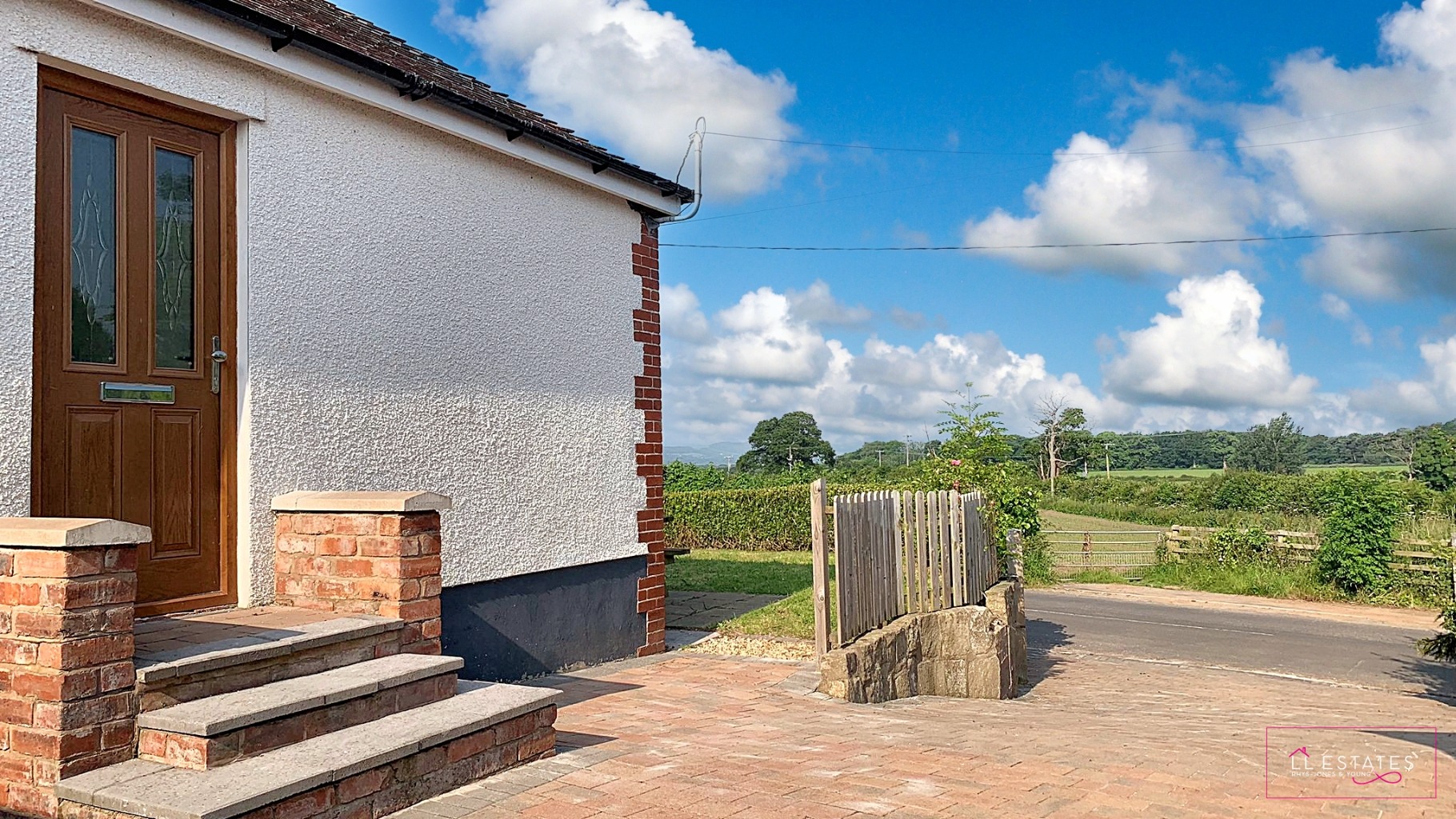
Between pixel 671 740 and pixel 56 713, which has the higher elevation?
pixel 56 713

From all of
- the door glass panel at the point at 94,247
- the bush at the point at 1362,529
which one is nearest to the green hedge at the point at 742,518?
the bush at the point at 1362,529

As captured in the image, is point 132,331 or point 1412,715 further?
point 1412,715

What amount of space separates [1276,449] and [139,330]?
224 ft

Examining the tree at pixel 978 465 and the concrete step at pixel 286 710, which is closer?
the concrete step at pixel 286 710

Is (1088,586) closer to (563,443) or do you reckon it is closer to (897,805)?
(563,443)

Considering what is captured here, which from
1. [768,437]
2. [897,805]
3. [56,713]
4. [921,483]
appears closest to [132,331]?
[56,713]

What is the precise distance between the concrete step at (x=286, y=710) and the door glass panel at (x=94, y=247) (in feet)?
6.12

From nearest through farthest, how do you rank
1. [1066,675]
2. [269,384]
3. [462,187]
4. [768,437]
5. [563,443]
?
[269,384]
[462,187]
[563,443]
[1066,675]
[768,437]

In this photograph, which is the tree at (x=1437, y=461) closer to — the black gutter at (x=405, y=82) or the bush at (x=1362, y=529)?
the bush at (x=1362, y=529)

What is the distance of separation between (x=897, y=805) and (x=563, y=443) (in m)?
4.26

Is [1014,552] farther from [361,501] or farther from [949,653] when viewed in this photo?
[361,501]

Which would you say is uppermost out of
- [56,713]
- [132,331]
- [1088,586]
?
[132,331]

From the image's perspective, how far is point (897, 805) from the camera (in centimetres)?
391

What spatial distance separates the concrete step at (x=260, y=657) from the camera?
366 cm
